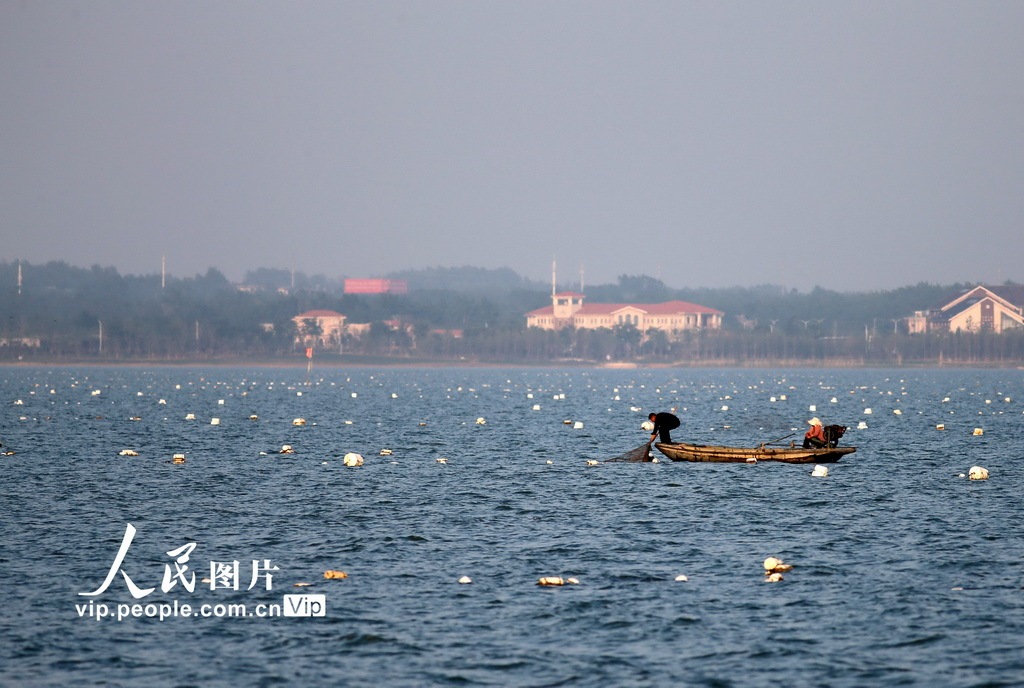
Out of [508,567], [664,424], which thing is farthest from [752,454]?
[508,567]

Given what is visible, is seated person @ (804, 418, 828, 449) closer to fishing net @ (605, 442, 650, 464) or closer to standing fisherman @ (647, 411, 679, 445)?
standing fisherman @ (647, 411, 679, 445)

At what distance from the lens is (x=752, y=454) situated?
193ft

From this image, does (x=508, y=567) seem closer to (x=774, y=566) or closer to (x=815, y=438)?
(x=774, y=566)

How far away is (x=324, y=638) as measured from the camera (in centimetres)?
2742

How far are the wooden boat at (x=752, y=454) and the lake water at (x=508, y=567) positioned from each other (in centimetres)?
59

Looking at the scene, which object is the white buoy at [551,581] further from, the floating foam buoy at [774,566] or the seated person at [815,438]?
the seated person at [815,438]

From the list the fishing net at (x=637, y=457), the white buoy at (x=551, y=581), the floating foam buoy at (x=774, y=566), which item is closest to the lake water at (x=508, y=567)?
the white buoy at (x=551, y=581)

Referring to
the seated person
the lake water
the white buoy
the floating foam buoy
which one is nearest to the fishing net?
the lake water

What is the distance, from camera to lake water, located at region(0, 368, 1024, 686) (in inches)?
1014

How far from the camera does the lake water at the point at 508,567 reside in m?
25.8

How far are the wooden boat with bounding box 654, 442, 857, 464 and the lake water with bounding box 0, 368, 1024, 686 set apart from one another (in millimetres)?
593

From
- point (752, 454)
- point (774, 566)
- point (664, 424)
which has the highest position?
point (664, 424)

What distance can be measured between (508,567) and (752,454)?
26788mm

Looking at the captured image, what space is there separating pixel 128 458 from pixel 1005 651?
47.0 meters
